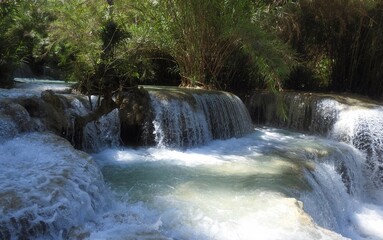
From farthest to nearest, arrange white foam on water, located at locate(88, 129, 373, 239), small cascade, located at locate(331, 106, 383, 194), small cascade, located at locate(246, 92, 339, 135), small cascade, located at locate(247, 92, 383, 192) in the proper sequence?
1. small cascade, located at locate(246, 92, 339, 135)
2. small cascade, located at locate(247, 92, 383, 192)
3. small cascade, located at locate(331, 106, 383, 194)
4. white foam on water, located at locate(88, 129, 373, 239)

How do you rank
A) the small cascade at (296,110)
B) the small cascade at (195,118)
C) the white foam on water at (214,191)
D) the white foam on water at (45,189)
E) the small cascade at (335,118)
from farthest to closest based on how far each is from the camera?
the small cascade at (296,110), the small cascade at (335,118), the small cascade at (195,118), the white foam on water at (214,191), the white foam on water at (45,189)

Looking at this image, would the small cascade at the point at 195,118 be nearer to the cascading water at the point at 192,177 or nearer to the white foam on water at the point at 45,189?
the cascading water at the point at 192,177

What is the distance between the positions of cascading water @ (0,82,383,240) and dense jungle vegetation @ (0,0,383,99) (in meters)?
1.16

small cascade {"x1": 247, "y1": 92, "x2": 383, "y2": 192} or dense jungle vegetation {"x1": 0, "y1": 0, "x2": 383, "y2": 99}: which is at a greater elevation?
dense jungle vegetation {"x1": 0, "y1": 0, "x2": 383, "y2": 99}

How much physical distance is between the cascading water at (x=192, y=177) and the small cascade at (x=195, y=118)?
0.02 meters

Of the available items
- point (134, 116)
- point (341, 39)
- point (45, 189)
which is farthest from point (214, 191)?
point (341, 39)

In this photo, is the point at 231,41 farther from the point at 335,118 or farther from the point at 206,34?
the point at 335,118

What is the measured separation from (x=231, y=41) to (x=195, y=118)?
2925 millimetres

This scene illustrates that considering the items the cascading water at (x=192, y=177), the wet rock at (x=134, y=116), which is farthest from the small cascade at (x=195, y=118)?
the wet rock at (x=134, y=116)

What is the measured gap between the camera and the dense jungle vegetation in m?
8.02

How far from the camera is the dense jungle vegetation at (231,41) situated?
316 inches

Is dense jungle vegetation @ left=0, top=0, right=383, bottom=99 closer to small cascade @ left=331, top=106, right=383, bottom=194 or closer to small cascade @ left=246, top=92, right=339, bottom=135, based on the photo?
small cascade @ left=246, top=92, right=339, bottom=135

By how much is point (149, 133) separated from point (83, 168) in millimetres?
3256

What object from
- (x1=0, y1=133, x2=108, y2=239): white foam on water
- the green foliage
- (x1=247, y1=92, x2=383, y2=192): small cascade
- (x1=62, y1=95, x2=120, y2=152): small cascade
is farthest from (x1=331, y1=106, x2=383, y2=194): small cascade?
(x1=0, y1=133, x2=108, y2=239): white foam on water
